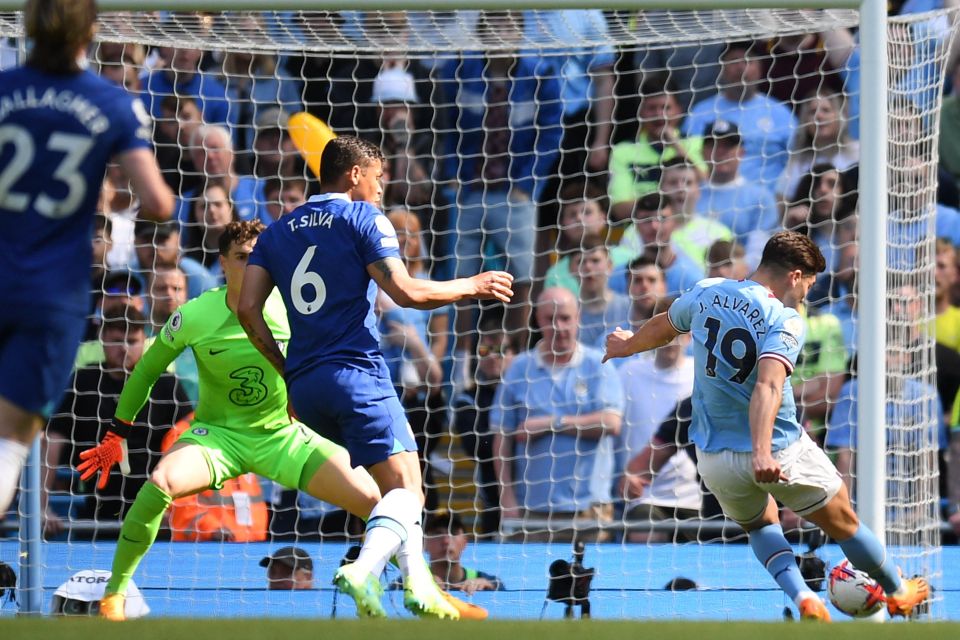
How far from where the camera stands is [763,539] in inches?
238

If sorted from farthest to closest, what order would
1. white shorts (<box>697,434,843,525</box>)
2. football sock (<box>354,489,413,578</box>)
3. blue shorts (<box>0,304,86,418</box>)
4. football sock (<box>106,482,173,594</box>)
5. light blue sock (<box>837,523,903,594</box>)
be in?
football sock (<box>106,482,173,594</box>) < light blue sock (<box>837,523,903,594</box>) < white shorts (<box>697,434,843,525</box>) < football sock (<box>354,489,413,578</box>) < blue shorts (<box>0,304,86,418</box>)

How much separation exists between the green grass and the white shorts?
2.13m

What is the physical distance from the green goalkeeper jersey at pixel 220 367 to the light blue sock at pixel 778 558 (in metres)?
2.37

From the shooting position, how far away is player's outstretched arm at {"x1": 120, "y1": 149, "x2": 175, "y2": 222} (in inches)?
158

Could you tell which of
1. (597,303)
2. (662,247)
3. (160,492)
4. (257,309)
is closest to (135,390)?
(160,492)

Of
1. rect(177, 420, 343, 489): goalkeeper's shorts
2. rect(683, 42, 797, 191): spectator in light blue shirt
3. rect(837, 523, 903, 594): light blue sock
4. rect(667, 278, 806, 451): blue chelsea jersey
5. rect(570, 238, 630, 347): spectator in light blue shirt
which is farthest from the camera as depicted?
rect(683, 42, 797, 191): spectator in light blue shirt

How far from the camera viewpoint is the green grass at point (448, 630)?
3521 millimetres

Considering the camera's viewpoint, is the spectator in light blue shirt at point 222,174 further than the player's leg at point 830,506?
Yes

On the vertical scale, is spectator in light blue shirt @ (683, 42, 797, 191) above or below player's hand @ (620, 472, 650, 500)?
above

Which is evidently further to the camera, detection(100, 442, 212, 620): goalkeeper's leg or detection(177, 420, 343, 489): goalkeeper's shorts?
detection(177, 420, 343, 489): goalkeeper's shorts

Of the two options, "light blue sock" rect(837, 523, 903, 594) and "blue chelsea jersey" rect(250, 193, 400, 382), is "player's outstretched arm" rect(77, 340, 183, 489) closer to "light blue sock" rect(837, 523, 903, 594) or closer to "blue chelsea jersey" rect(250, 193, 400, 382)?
"blue chelsea jersey" rect(250, 193, 400, 382)

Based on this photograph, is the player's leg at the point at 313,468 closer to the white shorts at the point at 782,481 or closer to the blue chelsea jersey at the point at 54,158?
the white shorts at the point at 782,481

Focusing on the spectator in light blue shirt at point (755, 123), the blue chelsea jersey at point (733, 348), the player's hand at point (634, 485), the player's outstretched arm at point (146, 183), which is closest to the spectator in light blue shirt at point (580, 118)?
the spectator in light blue shirt at point (755, 123)

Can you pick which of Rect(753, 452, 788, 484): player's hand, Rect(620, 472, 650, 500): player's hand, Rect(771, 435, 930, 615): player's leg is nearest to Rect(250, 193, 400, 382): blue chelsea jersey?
Rect(753, 452, 788, 484): player's hand
